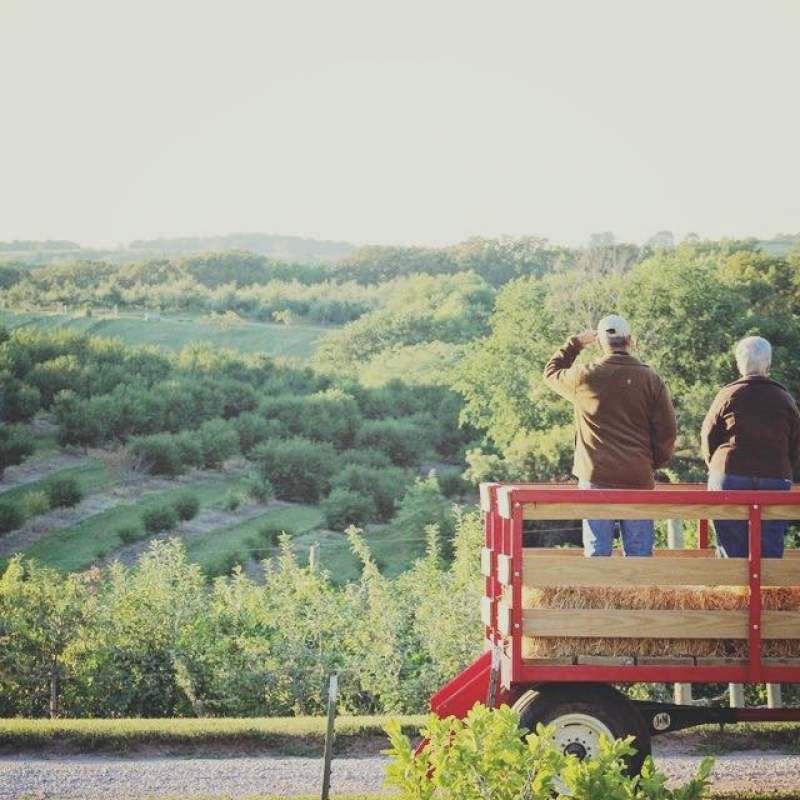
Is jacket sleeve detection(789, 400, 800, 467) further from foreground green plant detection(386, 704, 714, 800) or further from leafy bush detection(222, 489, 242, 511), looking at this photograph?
leafy bush detection(222, 489, 242, 511)

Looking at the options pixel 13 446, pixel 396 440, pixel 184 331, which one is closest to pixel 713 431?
pixel 13 446

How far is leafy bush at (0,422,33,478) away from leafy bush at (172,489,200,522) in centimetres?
461

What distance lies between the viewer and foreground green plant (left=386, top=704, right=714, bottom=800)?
5926 millimetres

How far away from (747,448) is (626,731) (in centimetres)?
168

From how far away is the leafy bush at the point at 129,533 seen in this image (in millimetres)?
40156

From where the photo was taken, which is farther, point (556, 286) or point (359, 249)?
point (359, 249)

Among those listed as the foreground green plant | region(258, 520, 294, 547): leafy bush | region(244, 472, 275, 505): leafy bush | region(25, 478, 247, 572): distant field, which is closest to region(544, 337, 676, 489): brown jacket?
the foreground green plant

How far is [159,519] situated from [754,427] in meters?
34.0

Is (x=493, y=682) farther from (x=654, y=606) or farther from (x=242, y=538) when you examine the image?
(x=242, y=538)

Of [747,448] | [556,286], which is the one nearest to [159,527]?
[556,286]

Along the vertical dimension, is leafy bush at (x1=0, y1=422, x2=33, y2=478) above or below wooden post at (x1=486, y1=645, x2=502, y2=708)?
below

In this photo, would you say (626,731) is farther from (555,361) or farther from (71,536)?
(71,536)

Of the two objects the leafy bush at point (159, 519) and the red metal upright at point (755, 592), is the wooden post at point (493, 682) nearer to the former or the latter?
the red metal upright at point (755, 592)

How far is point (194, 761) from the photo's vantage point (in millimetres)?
10188
